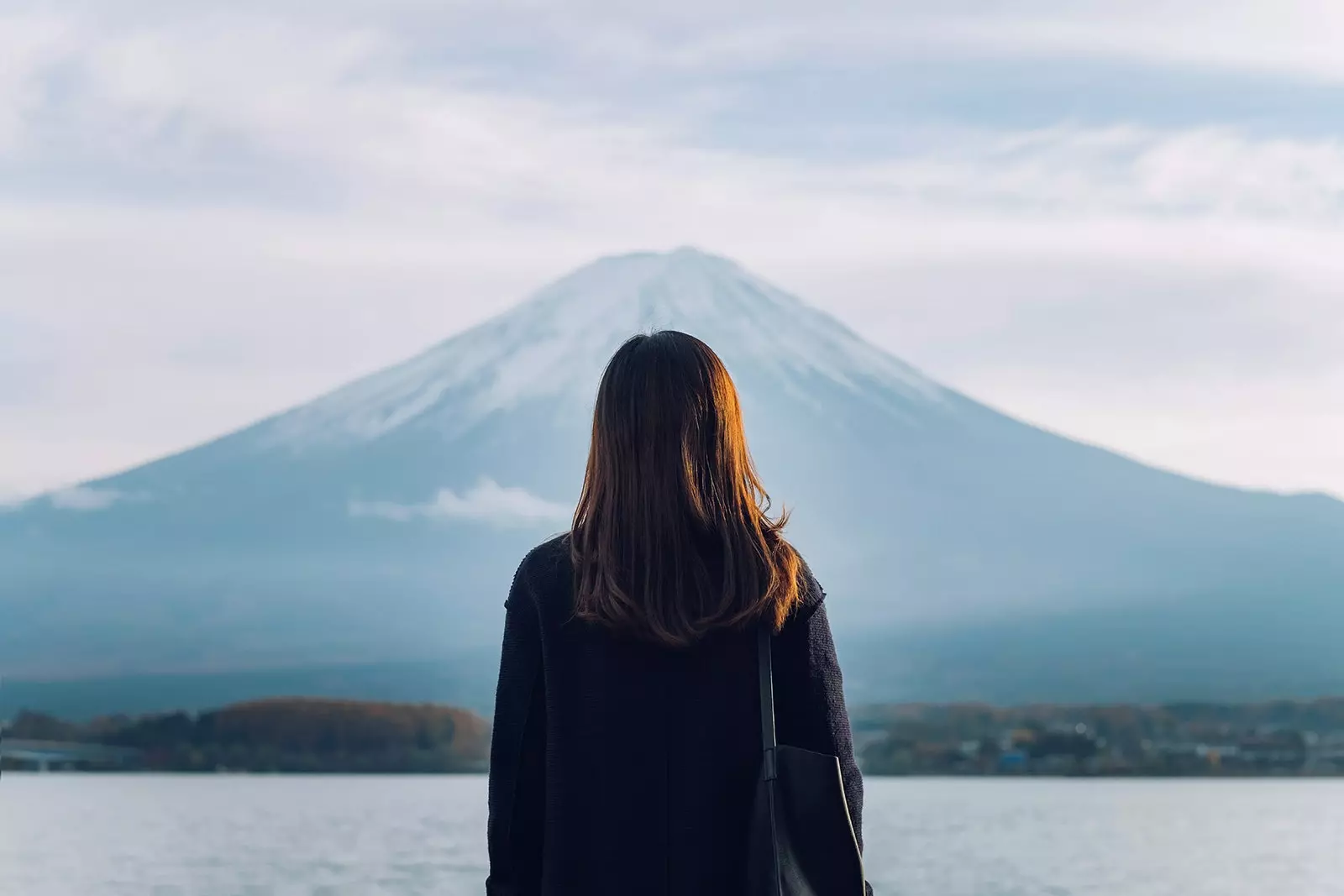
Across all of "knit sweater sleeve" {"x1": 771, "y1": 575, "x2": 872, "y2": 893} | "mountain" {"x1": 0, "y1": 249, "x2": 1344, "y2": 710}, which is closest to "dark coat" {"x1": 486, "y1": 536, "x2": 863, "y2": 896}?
"knit sweater sleeve" {"x1": 771, "y1": 575, "x2": 872, "y2": 893}

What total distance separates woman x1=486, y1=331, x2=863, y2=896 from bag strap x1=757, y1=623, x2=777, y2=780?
1 centimetres

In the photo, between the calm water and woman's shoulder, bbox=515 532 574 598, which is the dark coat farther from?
the calm water

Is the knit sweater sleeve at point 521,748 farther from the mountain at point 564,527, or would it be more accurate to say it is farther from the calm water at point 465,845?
the mountain at point 564,527

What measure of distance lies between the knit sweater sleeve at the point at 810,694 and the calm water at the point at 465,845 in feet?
62.4

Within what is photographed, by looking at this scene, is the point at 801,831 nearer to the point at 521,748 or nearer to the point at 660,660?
the point at 660,660

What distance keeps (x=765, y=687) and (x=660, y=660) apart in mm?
135

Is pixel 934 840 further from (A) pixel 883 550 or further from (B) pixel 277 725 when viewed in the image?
(A) pixel 883 550

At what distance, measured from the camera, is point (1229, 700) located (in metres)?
104

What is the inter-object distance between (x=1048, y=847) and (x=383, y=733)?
77626 millimetres

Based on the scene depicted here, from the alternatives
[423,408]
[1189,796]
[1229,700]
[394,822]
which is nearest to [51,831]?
[394,822]

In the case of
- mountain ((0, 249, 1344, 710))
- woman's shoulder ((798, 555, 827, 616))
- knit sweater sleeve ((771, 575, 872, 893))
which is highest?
mountain ((0, 249, 1344, 710))

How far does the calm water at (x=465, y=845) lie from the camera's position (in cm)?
2300

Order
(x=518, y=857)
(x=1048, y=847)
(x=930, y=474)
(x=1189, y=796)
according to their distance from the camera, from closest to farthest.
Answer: (x=518, y=857), (x=1048, y=847), (x=1189, y=796), (x=930, y=474)

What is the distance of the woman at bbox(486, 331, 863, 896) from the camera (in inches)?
91.2
